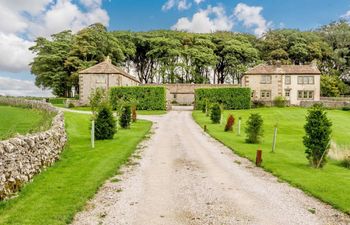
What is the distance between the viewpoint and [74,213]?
8805 millimetres

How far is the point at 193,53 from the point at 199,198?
7860cm

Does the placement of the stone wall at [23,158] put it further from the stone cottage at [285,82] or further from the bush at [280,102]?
the stone cottage at [285,82]

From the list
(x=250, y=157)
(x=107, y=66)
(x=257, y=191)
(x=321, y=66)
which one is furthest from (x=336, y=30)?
(x=257, y=191)

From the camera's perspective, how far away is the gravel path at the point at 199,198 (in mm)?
8617

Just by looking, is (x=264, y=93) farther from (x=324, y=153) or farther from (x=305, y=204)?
(x=305, y=204)

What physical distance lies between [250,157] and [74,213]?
10859mm

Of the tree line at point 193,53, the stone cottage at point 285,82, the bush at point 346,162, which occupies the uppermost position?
the tree line at point 193,53

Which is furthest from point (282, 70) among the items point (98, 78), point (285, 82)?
point (98, 78)

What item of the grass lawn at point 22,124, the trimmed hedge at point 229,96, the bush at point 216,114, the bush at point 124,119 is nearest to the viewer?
the grass lawn at point 22,124

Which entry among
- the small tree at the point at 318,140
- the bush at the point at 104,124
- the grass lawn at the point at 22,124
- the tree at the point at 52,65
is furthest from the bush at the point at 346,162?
the tree at the point at 52,65

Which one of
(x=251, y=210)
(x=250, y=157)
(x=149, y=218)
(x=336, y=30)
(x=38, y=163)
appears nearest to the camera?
(x=149, y=218)

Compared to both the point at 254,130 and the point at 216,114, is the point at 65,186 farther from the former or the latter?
the point at 216,114

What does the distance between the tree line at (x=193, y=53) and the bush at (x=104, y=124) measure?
174ft

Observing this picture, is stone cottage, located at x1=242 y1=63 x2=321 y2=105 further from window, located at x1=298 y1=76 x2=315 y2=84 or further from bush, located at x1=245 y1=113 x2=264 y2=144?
bush, located at x1=245 y1=113 x2=264 y2=144
